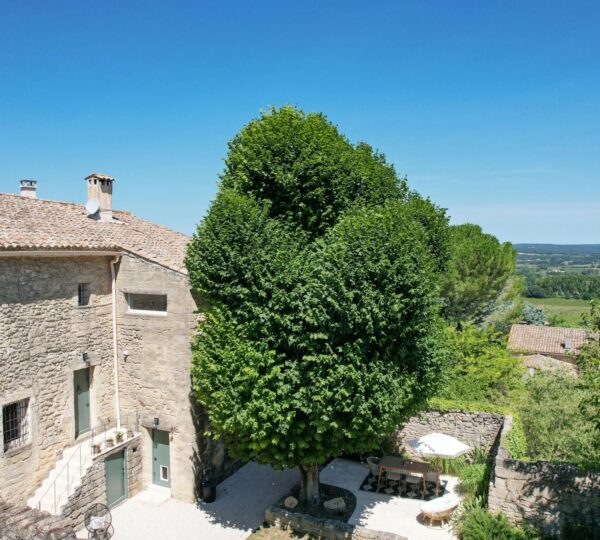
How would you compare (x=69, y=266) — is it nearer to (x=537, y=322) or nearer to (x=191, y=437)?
(x=191, y=437)

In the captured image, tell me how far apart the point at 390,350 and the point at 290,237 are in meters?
4.36

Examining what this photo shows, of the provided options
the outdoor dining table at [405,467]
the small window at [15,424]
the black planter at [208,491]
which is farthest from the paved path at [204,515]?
the outdoor dining table at [405,467]

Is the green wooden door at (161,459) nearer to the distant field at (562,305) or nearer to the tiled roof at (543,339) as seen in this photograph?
the tiled roof at (543,339)

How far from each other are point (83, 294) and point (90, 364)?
2237 millimetres

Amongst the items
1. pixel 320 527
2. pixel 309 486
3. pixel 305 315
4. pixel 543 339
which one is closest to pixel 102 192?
pixel 305 315

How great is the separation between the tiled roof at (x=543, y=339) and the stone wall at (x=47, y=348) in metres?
40.6

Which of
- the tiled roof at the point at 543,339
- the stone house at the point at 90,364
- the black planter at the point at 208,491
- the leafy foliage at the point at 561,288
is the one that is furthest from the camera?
the leafy foliage at the point at 561,288

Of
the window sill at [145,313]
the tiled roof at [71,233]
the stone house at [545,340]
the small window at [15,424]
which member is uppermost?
the tiled roof at [71,233]

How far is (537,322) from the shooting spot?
6481 cm

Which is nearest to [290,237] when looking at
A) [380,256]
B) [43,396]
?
[380,256]

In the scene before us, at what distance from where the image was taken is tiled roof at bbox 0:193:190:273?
13.6 metres

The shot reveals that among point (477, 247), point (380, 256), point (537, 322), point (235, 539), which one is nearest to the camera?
point (380, 256)

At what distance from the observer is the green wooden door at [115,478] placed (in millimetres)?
14828

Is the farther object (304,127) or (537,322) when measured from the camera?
(537,322)
